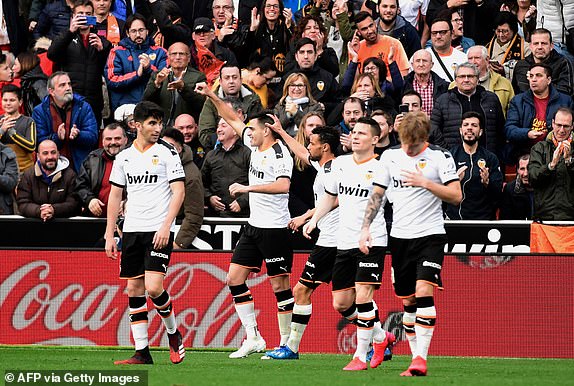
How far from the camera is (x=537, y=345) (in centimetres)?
1456

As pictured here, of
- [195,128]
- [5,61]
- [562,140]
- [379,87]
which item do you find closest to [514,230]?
[562,140]

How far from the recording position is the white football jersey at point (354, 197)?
1176 centimetres

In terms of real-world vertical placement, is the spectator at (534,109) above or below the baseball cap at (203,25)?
below

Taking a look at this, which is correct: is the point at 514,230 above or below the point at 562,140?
below

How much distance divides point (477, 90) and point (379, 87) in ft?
4.34

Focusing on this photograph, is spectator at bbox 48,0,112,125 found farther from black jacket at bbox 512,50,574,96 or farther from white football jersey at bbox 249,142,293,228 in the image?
black jacket at bbox 512,50,574,96

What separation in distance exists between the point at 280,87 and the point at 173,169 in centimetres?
586

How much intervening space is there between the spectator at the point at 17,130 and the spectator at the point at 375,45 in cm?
473

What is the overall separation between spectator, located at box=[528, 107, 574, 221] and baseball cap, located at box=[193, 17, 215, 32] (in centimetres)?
553

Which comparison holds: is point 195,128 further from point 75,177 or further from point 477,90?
point 477,90

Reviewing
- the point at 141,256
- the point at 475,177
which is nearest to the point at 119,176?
the point at 141,256

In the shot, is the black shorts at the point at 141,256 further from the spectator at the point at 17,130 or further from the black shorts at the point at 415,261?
the spectator at the point at 17,130

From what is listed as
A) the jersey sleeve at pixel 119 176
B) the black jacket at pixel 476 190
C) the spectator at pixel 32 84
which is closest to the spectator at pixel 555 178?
the black jacket at pixel 476 190

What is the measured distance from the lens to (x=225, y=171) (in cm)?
1559
